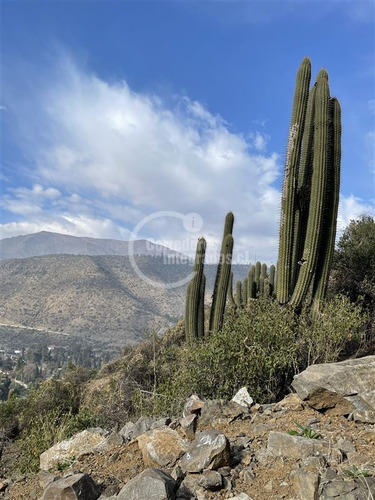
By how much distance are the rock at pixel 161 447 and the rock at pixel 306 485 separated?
63.0 inches

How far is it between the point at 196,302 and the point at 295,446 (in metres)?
8.00

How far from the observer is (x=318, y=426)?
4.97 meters

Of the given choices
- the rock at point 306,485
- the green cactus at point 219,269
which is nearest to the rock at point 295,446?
the rock at point 306,485

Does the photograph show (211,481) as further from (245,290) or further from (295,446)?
(245,290)

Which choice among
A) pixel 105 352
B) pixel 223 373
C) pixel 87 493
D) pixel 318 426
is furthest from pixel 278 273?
pixel 105 352

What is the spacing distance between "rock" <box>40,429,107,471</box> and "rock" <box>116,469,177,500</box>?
206 centimetres

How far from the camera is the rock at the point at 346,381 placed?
17.0 ft

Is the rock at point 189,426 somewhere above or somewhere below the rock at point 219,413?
below

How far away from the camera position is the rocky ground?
3654 mm

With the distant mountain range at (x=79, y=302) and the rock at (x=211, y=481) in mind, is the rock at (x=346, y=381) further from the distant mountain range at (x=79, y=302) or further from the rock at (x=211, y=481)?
the distant mountain range at (x=79, y=302)

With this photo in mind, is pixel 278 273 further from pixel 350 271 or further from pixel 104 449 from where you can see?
pixel 104 449

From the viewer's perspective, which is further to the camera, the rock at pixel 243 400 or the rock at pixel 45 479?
the rock at pixel 243 400

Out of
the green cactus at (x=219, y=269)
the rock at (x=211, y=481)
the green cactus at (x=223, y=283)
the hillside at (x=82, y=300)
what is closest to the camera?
the rock at (x=211, y=481)

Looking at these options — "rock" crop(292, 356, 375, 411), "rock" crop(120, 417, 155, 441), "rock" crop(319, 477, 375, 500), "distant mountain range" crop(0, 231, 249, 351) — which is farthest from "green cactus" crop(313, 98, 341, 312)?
"distant mountain range" crop(0, 231, 249, 351)
